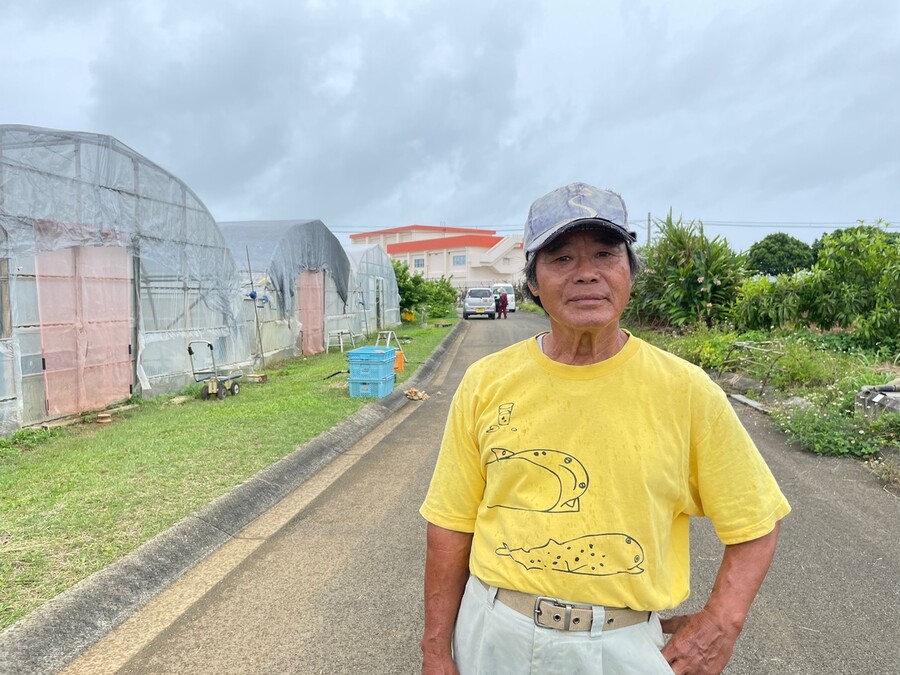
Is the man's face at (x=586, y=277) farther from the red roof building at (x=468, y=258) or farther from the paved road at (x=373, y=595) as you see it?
the red roof building at (x=468, y=258)

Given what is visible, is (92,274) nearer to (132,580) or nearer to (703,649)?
(132,580)

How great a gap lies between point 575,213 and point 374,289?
23.6m

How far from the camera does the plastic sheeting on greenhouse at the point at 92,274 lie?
7.20 metres

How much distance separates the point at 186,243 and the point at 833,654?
1094 cm

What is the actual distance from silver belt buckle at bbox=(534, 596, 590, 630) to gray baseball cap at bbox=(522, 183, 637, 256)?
856mm

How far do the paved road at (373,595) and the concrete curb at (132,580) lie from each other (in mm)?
93

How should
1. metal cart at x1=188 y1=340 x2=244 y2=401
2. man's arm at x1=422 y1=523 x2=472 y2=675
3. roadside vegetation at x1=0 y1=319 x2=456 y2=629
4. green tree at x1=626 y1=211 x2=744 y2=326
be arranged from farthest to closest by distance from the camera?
green tree at x1=626 y1=211 x2=744 y2=326 < metal cart at x1=188 y1=340 x2=244 y2=401 < roadside vegetation at x1=0 y1=319 x2=456 y2=629 < man's arm at x1=422 y1=523 x2=472 y2=675

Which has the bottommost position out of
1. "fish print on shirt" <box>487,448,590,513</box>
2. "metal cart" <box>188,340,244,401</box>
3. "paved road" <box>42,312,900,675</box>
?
"paved road" <box>42,312,900,675</box>

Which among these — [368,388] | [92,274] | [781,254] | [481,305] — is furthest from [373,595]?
[781,254]

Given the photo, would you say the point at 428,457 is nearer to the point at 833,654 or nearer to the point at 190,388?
the point at 833,654

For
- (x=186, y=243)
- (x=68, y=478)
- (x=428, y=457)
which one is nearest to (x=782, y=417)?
(x=428, y=457)

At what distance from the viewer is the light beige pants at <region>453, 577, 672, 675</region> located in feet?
4.55

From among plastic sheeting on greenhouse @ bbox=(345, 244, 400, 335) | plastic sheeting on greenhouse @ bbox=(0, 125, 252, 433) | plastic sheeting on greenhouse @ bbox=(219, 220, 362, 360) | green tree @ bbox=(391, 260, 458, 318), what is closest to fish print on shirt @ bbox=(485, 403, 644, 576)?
plastic sheeting on greenhouse @ bbox=(0, 125, 252, 433)

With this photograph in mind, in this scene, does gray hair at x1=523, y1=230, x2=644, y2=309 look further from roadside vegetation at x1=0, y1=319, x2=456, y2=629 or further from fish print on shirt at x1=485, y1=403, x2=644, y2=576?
roadside vegetation at x1=0, y1=319, x2=456, y2=629
